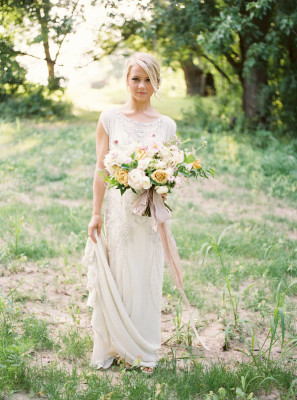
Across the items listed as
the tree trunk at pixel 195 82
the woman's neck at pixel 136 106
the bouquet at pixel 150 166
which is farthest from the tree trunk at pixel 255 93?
the bouquet at pixel 150 166

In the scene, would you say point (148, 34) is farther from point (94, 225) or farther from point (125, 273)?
point (125, 273)

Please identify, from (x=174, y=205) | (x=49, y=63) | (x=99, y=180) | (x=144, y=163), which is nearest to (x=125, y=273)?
(x=99, y=180)

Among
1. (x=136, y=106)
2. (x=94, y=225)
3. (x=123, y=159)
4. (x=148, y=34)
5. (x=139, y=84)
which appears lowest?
(x=94, y=225)

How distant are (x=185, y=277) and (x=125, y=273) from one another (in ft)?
6.34

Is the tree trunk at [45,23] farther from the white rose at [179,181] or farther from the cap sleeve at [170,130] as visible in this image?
the white rose at [179,181]

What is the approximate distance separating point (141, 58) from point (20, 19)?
235 inches

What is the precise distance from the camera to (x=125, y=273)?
143 inches

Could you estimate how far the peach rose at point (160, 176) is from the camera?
310 centimetres

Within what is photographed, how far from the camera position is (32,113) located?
13.4 meters

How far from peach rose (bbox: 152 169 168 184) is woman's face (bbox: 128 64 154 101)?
697mm

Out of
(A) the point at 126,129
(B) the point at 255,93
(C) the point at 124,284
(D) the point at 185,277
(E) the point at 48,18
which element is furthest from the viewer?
(B) the point at 255,93

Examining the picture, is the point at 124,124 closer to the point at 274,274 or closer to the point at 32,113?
the point at 274,274

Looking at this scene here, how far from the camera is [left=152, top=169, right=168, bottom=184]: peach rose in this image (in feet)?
10.2

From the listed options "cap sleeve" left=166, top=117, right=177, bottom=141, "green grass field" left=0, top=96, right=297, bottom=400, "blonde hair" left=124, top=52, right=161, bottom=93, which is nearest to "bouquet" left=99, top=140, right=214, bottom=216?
"cap sleeve" left=166, top=117, right=177, bottom=141
